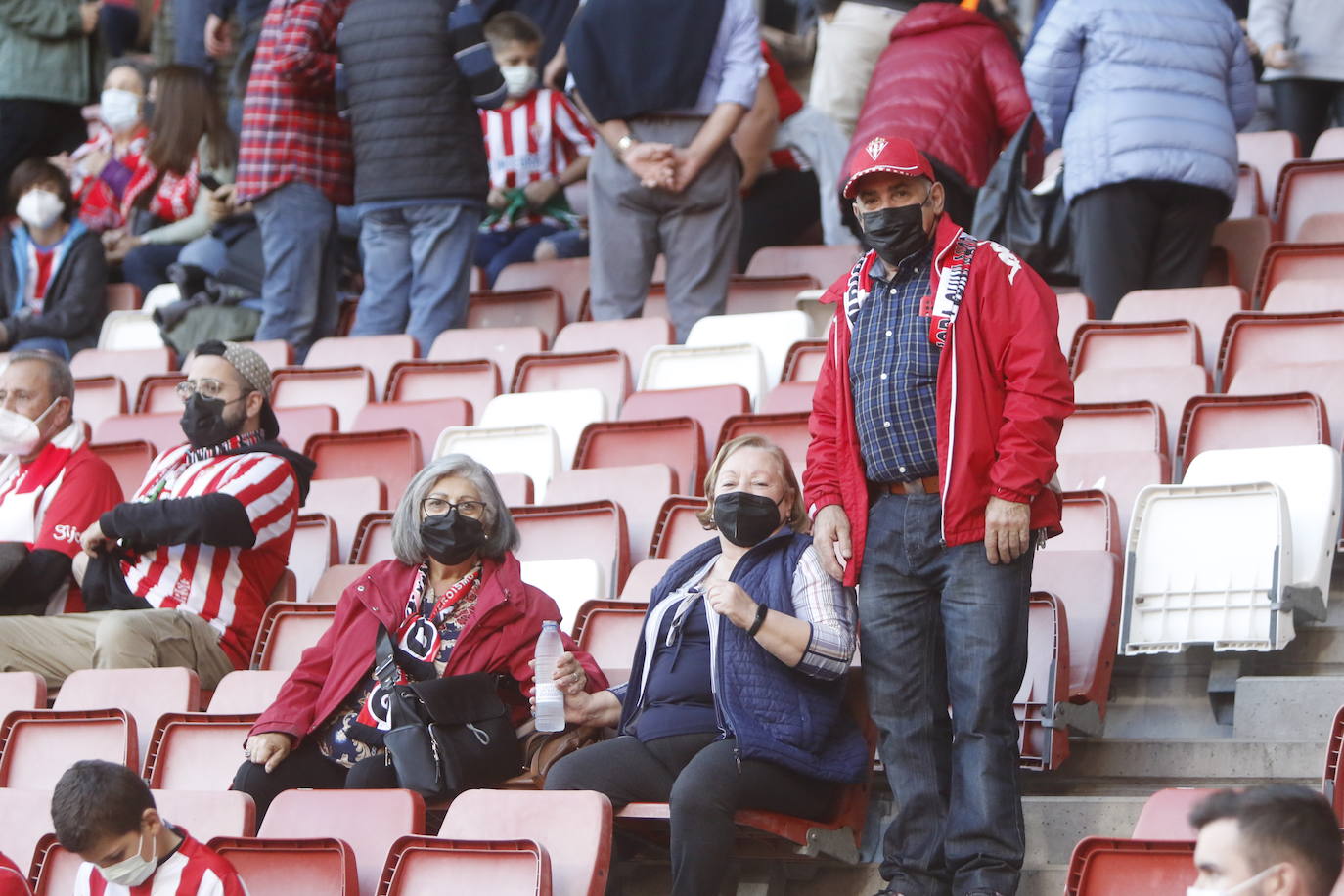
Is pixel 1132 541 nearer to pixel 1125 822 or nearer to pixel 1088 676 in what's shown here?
pixel 1088 676

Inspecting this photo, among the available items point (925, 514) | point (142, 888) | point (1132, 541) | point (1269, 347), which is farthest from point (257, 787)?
point (1269, 347)

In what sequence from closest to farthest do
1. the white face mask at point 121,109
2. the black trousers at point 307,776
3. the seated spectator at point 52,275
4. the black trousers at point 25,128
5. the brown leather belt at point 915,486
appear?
the brown leather belt at point 915,486, the black trousers at point 307,776, the seated spectator at point 52,275, the black trousers at point 25,128, the white face mask at point 121,109

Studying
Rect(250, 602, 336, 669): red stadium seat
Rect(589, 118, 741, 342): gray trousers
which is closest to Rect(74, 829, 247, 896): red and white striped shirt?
Rect(250, 602, 336, 669): red stadium seat

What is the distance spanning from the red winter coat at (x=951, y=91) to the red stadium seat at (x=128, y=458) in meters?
2.63

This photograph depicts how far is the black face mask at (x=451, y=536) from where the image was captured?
176 inches

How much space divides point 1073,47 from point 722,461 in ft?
9.07

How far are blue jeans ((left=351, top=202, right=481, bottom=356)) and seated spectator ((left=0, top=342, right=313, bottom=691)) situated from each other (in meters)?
1.81

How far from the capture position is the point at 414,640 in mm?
4441

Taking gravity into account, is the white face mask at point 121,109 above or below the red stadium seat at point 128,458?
above

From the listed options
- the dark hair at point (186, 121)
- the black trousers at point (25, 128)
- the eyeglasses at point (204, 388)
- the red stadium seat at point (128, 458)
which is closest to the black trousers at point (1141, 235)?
the eyeglasses at point (204, 388)

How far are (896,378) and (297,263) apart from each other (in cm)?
421

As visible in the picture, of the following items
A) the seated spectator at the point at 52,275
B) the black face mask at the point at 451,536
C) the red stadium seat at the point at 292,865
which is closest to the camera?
the red stadium seat at the point at 292,865

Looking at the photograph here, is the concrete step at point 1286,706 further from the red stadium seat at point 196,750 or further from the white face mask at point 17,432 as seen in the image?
the white face mask at point 17,432

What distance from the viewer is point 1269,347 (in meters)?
5.68
